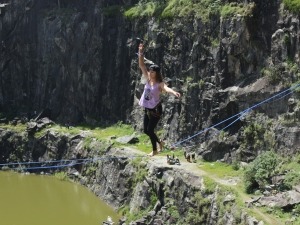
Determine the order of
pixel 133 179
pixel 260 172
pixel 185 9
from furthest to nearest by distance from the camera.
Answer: pixel 185 9 < pixel 133 179 < pixel 260 172

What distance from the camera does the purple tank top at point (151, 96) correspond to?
11.8m

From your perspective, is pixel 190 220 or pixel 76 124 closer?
pixel 190 220

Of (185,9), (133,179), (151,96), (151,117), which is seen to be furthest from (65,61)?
(151,96)

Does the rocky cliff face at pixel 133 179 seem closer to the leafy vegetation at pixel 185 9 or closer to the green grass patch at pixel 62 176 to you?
the green grass patch at pixel 62 176

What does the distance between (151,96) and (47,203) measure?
78.0ft

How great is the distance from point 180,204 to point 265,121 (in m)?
5.99

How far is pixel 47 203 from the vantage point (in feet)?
111

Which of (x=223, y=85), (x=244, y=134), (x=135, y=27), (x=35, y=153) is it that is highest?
(x=135, y=27)

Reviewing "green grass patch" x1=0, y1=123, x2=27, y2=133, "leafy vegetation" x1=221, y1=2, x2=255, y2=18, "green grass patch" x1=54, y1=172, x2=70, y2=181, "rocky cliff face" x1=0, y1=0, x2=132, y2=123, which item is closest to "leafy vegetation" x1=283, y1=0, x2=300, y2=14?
"leafy vegetation" x1=221, y1=2, x2=255, y2=18

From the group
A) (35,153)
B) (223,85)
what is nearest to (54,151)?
(35,153)

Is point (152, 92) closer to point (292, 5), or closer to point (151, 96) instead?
point (151, 96)

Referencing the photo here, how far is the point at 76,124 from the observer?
144ft

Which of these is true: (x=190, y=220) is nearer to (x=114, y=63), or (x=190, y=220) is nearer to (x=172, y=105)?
(x=172, y=105)

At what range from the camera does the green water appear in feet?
100
